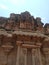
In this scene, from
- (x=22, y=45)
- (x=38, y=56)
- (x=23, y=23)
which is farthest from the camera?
(x=23, y=23)

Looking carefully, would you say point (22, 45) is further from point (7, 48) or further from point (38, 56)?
point (38, 56)

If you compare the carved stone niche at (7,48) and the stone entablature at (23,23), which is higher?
the stone entablature at (23,23)

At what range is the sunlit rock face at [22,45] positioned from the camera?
8.70 meters

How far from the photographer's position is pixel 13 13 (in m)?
10.4

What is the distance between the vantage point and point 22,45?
8.93m

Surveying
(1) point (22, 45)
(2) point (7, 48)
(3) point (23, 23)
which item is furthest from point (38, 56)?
(3) point (23, 23)

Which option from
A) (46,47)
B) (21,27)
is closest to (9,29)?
(21,27)

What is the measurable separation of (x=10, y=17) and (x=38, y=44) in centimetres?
271

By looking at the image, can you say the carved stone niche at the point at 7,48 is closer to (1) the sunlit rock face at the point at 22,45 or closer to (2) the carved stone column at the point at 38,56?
(1) the sunlit rock face at the point at 22,45

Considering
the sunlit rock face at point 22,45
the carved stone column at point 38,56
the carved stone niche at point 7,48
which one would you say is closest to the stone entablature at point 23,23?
the sunlit rock face at point 22,45

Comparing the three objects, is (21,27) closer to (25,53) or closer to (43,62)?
(25,53)

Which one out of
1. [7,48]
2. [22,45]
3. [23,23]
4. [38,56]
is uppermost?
[23,23]

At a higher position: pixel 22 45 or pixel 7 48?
pixel 22 45

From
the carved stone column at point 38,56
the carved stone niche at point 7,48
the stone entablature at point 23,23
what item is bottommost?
the carved stone column at point 38,56
